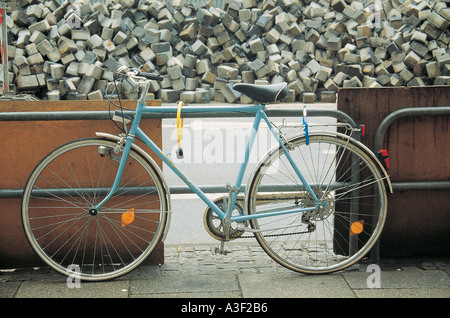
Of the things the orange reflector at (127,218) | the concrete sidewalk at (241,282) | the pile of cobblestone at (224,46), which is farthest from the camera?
the pile of cobblestone at (224,46)

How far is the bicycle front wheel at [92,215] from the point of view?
381cm

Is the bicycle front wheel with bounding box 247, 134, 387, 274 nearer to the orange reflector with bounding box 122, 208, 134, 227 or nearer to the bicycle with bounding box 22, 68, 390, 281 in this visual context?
the bicycle with bounding box 22, 68, 390, 281

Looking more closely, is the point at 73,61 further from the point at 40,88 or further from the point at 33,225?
the point at 33,225

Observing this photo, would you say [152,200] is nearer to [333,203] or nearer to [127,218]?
[127,218]

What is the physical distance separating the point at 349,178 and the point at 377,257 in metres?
0.55

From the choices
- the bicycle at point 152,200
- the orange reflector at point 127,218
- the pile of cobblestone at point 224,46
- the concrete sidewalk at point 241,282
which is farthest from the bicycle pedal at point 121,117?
the pile of cobblestone at point 224,46

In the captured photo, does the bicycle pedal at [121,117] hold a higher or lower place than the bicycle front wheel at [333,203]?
higher

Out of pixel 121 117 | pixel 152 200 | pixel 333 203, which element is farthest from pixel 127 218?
pixel 333 203

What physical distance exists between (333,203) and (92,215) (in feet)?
4.89

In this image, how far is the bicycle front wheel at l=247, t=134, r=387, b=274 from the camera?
3729mm

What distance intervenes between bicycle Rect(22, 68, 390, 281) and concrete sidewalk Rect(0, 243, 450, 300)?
10 cm

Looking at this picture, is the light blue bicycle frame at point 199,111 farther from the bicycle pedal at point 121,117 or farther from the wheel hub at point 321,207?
the wheel hub at point 321,207

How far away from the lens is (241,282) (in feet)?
12.2
